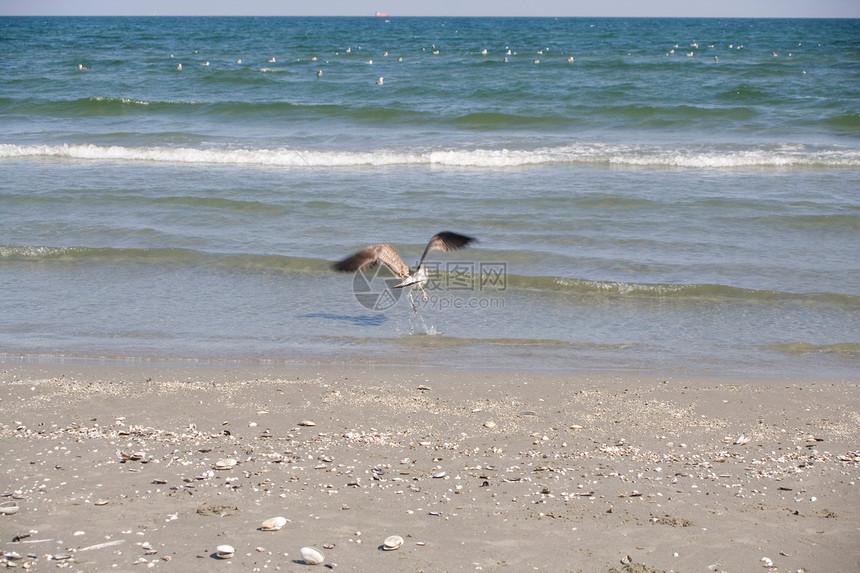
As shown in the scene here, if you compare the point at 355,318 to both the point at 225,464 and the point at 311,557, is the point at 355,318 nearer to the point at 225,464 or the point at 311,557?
the point at 225,464

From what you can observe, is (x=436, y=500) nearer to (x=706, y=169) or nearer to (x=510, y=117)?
(x=706, y=169)

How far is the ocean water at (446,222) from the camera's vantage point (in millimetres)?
8695

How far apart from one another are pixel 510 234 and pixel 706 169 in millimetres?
7126

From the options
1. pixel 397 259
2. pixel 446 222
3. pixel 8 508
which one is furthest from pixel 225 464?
pixel 446 222

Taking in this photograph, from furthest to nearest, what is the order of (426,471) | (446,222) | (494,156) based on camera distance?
(494,156), (446,222), (426,471)

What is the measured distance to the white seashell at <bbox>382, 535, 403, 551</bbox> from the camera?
180 inches

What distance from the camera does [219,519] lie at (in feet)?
15.9

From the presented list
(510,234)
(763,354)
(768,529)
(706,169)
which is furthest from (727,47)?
(768,529)

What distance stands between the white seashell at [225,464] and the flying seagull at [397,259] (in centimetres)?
403

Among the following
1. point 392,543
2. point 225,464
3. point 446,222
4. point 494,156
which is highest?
point 494,156

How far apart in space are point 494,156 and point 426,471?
1395cm

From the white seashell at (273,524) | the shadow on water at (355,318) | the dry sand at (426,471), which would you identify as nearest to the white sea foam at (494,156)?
the shadow on water at (355,318)

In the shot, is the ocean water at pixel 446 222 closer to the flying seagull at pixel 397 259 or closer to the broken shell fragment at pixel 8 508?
the flying seagull at pixel 397 259

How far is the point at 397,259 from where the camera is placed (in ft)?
32.1
